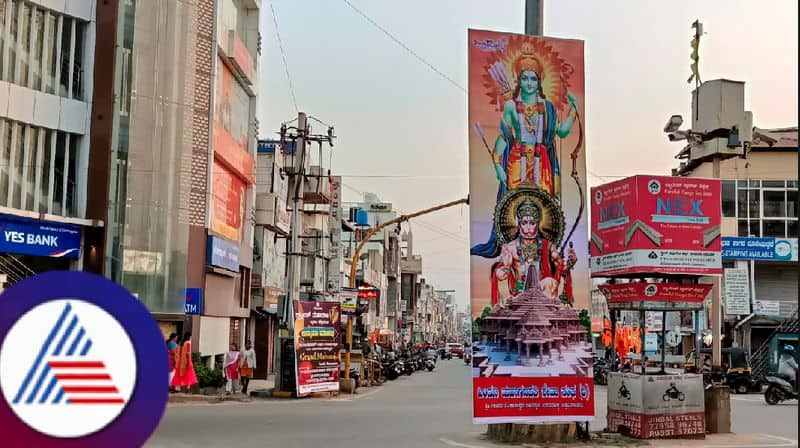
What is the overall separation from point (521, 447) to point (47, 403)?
11883mm

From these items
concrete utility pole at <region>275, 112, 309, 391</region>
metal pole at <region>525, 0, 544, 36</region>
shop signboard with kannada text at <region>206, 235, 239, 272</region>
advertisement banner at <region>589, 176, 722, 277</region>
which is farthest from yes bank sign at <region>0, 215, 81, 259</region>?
Result: advertisement banner at <region>589, 176, 722, 277</region>

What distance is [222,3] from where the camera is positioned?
32438 mm

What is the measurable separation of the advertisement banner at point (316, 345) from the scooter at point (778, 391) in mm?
12966

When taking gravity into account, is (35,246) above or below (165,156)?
below

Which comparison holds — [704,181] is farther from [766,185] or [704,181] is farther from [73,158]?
[766,185]

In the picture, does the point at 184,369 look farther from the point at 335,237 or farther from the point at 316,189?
the point at 335,237

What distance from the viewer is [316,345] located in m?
25.9

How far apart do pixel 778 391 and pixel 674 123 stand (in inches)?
474

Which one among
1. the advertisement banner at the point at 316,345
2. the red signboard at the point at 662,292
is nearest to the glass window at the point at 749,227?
the advertisement banner at the point at 316,345

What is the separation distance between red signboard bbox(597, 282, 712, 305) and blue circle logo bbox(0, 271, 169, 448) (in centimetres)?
1325

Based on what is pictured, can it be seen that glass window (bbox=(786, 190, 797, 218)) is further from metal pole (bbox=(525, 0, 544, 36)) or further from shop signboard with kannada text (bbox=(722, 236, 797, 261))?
metal pole (bbox=(525, 0, 544, 36))

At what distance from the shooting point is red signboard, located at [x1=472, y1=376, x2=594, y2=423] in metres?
13.8

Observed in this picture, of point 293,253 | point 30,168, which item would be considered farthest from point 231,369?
point 30,168

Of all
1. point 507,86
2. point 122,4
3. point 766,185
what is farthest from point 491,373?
point 766,185
